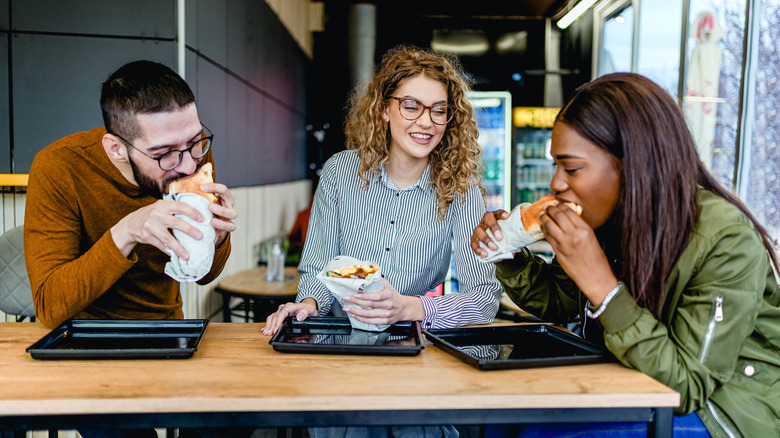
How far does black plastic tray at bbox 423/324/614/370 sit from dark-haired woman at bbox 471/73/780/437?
97 mm

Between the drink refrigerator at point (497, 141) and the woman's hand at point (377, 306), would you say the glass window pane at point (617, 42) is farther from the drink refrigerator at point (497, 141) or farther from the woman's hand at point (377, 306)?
the woman's hand at point (377, 306)

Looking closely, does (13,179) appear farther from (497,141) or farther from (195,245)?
(497,141)

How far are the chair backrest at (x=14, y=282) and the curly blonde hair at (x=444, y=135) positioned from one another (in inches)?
50.1

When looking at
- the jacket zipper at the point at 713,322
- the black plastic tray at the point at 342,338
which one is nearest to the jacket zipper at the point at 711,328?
the jacket zipper at the point at 713,322

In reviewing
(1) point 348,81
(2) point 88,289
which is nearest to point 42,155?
(2) point 88,289

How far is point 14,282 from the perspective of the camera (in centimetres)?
204

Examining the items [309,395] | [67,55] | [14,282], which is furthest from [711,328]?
[67,55]

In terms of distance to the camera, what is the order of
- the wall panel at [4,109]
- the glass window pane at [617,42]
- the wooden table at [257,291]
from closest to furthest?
the wall panel at [4,109] → the wooden table at [257,291] → the glass window pane at [617,42]

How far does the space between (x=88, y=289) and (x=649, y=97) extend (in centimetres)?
142

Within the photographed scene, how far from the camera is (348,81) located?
6094 millimetres

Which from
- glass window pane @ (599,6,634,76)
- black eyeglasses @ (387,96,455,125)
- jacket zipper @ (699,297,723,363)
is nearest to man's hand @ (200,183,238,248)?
black eyeglasses @ (387,96,455,125)

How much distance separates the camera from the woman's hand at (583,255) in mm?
1257

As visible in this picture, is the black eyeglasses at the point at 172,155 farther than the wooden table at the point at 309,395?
Yes

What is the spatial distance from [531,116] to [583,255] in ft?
17.9
